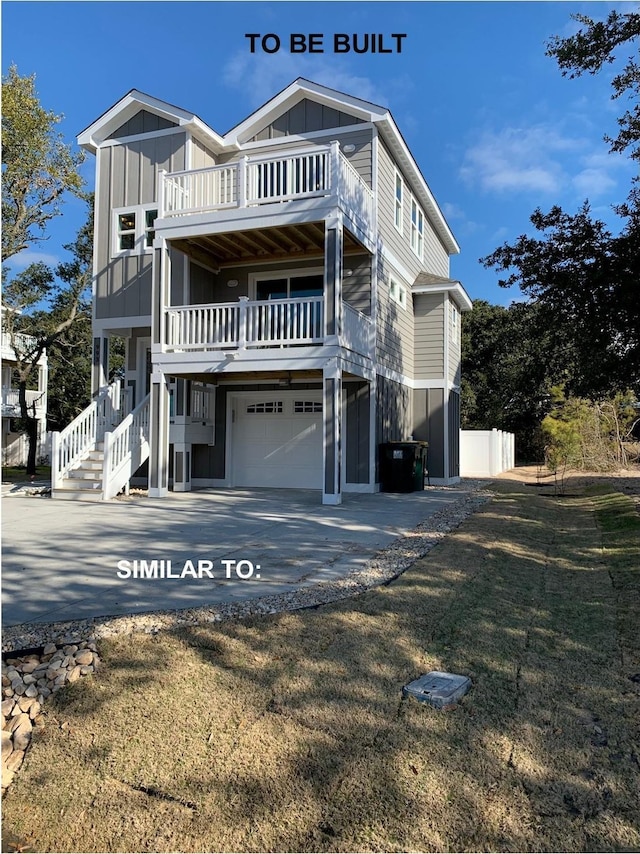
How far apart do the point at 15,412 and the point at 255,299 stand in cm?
2046

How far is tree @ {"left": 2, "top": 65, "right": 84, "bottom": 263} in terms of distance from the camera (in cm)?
1620

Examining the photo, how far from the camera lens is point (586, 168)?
31.5ft

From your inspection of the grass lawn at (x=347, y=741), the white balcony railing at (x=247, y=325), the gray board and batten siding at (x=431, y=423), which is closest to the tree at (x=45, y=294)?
the white balcony railing at (x=247, y=325)

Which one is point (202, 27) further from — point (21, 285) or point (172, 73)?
point (21, 285)

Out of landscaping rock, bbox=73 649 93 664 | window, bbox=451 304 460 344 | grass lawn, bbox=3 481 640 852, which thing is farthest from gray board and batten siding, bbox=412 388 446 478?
landscaping rock, bbox=73 649 93 664

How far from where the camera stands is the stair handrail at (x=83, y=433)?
38.9 feet

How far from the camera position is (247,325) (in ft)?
38.4

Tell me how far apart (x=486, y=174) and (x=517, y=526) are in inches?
328

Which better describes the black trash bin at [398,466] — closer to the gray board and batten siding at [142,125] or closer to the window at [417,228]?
the window at [417,228]

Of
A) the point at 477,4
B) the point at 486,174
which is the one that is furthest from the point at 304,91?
the point at 477,4

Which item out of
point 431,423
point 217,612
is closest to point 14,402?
point 431,423

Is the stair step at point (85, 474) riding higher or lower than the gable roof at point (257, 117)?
lower

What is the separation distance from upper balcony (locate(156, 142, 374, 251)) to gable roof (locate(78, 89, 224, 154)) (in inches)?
60.7

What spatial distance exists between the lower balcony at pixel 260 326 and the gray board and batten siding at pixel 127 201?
2.25 meters
